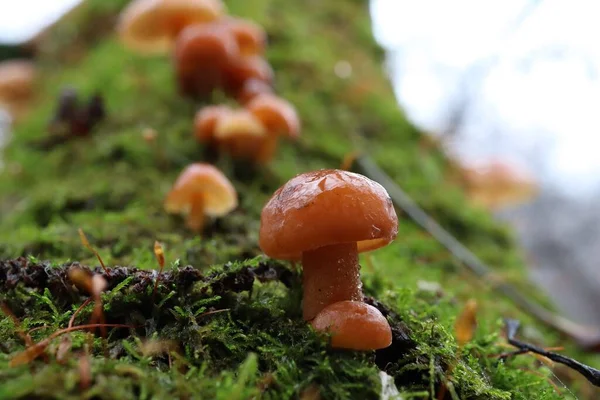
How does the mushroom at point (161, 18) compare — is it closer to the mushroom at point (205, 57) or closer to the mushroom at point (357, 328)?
the mushroom at point (205, 57)

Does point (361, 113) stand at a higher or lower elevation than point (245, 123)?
lower

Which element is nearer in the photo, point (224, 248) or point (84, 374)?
point (84, 374)

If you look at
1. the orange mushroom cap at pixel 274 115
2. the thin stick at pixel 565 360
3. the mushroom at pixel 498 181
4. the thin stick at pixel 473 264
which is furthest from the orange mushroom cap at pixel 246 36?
the thin stick at pixel 565 360

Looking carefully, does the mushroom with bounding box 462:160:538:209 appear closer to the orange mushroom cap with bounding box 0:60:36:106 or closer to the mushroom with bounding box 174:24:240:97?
the mushroom with bounding box 174:24:240:97

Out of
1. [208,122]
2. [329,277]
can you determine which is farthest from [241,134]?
[329,277]

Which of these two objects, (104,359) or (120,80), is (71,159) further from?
(104,359)

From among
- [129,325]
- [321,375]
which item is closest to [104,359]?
[129,325]

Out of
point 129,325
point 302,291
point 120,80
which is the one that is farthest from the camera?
point 120,80

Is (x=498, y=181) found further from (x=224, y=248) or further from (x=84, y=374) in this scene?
(x=84, y=374)
